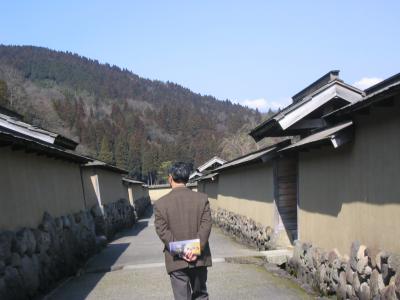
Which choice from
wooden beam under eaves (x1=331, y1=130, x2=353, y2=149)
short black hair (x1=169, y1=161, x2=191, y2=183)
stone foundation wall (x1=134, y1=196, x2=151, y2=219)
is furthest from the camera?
stone foundation wall (x1=134, y1=196, x2=151, y2=219)

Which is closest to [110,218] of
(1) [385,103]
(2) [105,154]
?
(1) [385,103]

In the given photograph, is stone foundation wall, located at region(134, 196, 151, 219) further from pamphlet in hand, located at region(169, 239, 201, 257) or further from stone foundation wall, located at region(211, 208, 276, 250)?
pamphlet in hand, located at region(169, 239, 201, 257)

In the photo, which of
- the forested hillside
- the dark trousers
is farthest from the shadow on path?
the forested hillside

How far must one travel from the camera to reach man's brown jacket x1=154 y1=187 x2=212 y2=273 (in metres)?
4.67

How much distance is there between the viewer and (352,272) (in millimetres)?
6148

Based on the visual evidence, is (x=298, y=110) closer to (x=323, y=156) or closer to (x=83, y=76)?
(x=323, y=156)

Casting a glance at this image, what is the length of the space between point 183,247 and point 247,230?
1105 centimetres

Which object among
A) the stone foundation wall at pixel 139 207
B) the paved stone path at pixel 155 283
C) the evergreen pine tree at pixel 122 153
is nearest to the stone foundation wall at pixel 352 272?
the paved stone path at pixel 155 283

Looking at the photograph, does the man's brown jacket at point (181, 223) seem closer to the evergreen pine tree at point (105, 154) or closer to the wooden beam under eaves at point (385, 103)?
the wooden beam under eaves at point (385, 103)

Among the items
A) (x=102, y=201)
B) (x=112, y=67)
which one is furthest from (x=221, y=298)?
(x=112, y=67)

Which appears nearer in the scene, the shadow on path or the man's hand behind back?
the man's hand behind back

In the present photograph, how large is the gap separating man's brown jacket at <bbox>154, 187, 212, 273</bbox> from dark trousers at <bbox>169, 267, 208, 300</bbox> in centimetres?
10

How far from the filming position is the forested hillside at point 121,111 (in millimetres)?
91938

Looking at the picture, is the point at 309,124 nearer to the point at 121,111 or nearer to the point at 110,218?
the point at 110,218
